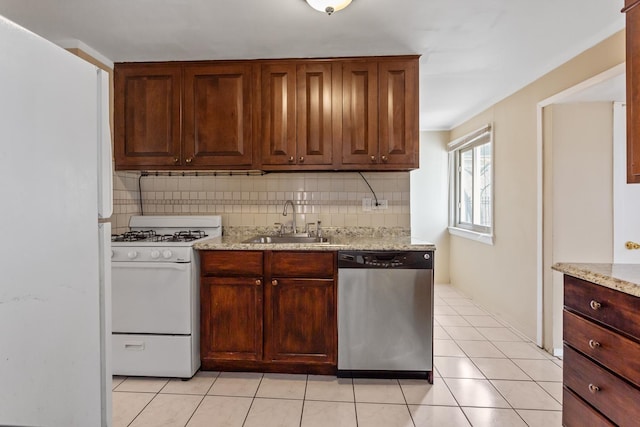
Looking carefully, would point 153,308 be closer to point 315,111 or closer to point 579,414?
point 315,111

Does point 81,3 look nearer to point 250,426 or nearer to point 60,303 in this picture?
point 60,303

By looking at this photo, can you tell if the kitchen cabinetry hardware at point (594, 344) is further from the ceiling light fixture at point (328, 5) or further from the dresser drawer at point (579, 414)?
the ceiling light fixture at point (328, 5)

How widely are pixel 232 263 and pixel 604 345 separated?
198 centimetres

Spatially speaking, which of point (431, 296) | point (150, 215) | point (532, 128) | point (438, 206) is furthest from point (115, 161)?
point (438, 206)

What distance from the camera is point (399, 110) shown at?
266cm

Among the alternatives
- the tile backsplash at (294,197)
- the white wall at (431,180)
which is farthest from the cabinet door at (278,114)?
the white wall at (431,180)

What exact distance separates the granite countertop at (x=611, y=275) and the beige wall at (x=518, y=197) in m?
1.49

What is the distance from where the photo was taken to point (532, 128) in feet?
9.88

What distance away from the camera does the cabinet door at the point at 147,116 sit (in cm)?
275

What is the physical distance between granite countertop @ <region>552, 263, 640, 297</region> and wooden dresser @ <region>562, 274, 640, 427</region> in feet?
0.09

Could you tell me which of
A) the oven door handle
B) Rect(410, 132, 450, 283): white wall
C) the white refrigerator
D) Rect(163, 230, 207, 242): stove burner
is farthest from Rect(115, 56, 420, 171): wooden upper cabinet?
Rect(410, 132, 450, 283): white wall

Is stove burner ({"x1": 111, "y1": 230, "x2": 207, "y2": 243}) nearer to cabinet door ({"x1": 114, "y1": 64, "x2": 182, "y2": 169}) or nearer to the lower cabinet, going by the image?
the lower cabinet

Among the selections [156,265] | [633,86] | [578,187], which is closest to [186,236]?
[156,265]

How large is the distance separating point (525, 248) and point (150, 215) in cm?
326
